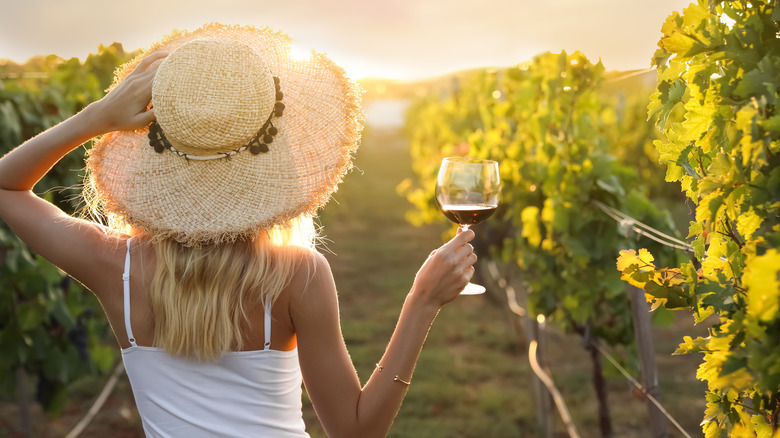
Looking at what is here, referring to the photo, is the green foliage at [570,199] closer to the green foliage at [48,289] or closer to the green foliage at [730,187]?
the green foliage at [730,187]

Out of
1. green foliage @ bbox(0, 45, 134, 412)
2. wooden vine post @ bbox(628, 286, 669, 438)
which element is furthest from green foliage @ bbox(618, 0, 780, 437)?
green foliage @ bbox(0, 45, 134, 412)

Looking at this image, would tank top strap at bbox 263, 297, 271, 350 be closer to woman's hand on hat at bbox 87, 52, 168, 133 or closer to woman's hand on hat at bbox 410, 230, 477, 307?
woman's hand on hat at bbox 410, 230, 477, 307

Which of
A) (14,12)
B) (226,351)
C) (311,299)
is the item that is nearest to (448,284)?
(311,299)

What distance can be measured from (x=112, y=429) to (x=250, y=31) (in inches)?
166

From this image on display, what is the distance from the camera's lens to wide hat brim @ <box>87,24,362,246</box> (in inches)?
60.1

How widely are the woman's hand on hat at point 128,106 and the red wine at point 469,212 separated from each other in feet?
2.87

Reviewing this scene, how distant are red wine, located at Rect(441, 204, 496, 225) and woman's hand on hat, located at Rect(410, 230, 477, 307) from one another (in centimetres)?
42

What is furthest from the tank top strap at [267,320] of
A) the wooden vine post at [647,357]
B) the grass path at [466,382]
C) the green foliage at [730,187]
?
the wooden vine post at [647,357]

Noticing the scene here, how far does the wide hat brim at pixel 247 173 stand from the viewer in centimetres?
153

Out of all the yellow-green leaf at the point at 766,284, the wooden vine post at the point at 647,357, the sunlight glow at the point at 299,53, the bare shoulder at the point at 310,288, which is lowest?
the wooden vine post at the point at 647,357

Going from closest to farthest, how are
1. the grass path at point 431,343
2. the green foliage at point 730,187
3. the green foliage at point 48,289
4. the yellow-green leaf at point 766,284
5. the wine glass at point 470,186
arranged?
1. the yellow-green leaf at point 766,284
2. the green foliage at point 730,187
3. the wine glass at point 470,186
4. the green foliage at point 48,289
5. the grass path at point 431,343

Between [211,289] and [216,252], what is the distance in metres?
0.08

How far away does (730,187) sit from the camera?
115 cm

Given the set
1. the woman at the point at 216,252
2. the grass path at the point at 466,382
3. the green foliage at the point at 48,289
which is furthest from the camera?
the grass path at the point at 466,382
